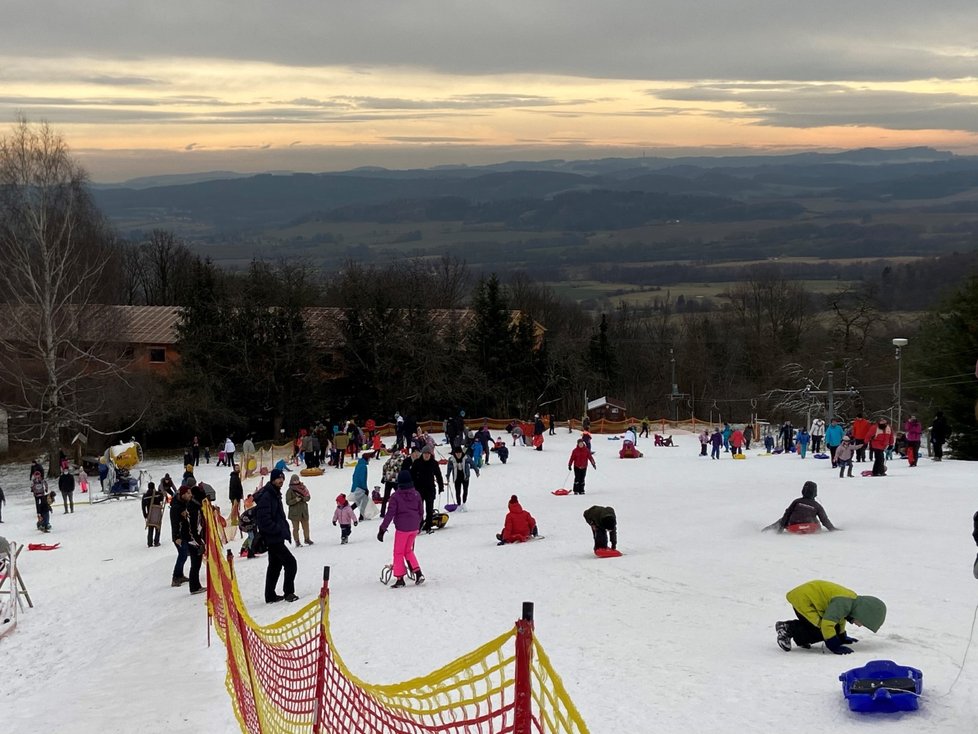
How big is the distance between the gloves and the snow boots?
0.34m

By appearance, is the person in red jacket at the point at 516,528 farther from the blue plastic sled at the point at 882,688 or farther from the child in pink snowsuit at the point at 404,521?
the blue plastic sled at the point at 882,688

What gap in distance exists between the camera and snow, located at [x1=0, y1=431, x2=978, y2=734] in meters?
8.95

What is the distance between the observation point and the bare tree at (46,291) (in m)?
44.9

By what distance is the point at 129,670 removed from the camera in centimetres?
1256

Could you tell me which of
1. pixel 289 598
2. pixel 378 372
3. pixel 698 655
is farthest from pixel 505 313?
pixel 698 655

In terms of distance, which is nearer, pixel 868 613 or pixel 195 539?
pixel 868 613

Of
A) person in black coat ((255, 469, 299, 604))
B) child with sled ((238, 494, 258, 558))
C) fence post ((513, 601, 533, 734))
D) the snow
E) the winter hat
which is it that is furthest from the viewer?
child with sled ((238, 494, 258, 558))

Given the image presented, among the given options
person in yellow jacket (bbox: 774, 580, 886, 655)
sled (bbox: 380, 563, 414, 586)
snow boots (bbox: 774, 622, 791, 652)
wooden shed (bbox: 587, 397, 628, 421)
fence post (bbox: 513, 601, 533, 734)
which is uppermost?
fence post (bbox: 513, 601, 533, 734)

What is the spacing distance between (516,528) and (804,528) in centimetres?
454

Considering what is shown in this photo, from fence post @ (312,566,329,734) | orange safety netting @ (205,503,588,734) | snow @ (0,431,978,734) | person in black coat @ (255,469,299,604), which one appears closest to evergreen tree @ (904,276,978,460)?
snow @ (0,431,978,734)

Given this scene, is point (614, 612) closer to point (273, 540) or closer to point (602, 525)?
point (602, 525)

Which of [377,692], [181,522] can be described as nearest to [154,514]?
[181,522]

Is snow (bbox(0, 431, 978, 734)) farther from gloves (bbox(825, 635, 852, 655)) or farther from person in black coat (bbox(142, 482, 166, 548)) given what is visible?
person in black coat (bbox(142, 482, 166, 548))

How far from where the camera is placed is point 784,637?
386 inches
